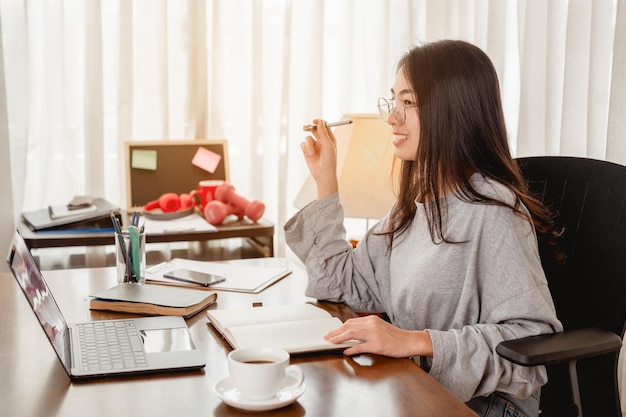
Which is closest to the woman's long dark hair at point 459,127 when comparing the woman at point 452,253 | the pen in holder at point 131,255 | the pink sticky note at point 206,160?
the woman at point 452,253

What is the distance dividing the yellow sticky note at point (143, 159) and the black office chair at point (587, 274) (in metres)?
1.34

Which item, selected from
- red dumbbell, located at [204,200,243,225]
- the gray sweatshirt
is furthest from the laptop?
red dumbbell, located at [204,200,243,225]

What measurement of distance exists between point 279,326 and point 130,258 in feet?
1.53

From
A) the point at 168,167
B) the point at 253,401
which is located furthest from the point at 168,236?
the point at 253,401

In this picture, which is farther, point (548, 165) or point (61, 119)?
point (61, 119)

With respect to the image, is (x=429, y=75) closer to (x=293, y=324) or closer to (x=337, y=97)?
(x=293, y=324)

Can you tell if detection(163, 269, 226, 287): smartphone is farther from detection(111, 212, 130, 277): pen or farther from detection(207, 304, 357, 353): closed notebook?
detection(207, 304, 357, 353): closed notebook

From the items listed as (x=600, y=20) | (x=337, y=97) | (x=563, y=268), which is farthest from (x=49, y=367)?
(x=600, y=20)

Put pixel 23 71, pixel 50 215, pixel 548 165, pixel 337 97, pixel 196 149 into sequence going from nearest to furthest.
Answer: pixel 548 165 → pixel 50 215 → pixel 23 71 → pixel 196 149 → pixel 337 97

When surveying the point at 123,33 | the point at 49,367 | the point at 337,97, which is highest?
the point at 123,33

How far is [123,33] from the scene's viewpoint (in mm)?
2504

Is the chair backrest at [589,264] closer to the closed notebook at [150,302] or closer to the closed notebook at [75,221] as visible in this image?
the closed notebook at [150,302]

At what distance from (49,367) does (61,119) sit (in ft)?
4.85

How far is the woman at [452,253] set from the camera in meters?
1.28
